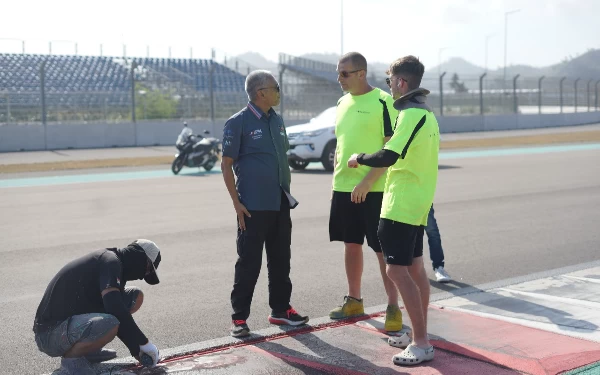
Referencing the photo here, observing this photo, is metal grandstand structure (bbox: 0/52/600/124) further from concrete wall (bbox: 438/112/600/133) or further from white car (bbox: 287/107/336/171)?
white car (bbox: 287/107/336/171)

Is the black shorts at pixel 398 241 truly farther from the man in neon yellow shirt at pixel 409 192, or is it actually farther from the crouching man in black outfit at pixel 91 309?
the crouching man in black outfit at pixel 91 309

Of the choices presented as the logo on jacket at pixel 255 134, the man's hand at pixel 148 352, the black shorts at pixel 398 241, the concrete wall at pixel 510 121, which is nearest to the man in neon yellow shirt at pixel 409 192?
the black shorts at pixel 398 241

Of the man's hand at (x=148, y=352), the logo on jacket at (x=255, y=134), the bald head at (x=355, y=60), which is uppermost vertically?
the bald head at (x=355, y=60)

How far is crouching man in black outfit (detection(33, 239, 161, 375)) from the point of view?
4.81 meters

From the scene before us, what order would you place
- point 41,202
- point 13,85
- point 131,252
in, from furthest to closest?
point 13,85 → point 41,202 → point 131,252

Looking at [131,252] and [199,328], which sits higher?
[131,252]

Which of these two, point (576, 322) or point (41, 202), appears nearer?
point (576, 322)

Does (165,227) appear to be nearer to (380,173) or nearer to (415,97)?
(380,173)

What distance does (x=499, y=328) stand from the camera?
19.5 feet

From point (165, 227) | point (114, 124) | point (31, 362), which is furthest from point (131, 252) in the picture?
point (114, 124)

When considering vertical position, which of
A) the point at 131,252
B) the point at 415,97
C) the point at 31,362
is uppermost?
the point at 415,97

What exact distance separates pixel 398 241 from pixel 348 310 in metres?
1.36

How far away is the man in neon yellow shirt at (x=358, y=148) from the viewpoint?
19.9 ft

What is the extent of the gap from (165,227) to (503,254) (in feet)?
14.7
